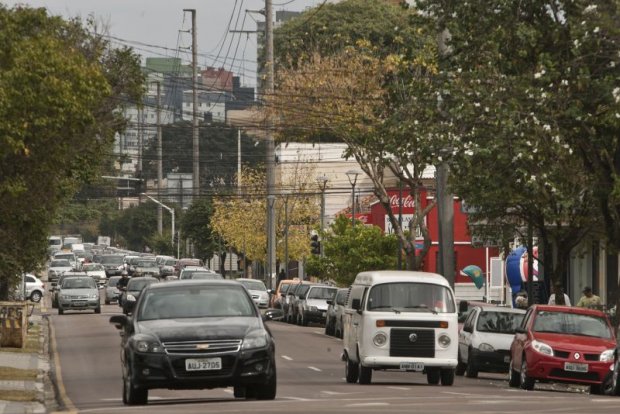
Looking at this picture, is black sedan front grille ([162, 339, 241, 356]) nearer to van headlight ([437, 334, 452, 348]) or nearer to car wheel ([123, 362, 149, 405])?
car wheel ([123, 362, 149, 405])

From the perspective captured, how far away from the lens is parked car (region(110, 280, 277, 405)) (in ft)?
66.0

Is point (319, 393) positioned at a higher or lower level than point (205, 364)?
lower

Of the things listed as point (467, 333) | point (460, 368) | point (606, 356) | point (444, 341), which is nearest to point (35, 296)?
point (460, 368)

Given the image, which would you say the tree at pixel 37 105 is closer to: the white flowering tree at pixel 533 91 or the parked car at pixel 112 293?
the white flowering tree at pixel 533 91

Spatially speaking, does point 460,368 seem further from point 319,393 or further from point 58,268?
point 58,268

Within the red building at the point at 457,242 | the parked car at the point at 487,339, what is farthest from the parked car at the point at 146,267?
the parked car at the point at 487,339

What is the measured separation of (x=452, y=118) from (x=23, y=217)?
9733mm

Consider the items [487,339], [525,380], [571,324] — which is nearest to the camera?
[525,380]

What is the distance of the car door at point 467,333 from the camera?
3447 cm

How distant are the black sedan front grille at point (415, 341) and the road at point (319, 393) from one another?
59 centimetres

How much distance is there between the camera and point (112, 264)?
108000 mm

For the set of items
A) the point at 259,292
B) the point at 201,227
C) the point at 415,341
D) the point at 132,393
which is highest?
the point at 201,227

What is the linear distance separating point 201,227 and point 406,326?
337ft

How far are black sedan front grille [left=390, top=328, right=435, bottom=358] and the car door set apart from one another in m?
6.15
